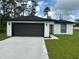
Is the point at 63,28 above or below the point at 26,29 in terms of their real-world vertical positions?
below

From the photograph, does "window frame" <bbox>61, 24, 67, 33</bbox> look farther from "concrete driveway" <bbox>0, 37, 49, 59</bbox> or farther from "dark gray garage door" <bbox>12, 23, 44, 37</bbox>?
"concrete driveway" <bbox>0, 37, 49, 59</bbox>

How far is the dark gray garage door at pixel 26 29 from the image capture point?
27547 millimetres

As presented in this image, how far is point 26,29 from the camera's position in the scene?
2766cm

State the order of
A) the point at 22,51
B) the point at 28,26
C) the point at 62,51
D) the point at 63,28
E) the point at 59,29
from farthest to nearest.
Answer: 1. the point at 63,28
2. the point at 59,29
3. the point at 28,26
4. the point at 62,51
5. the point at 22,51

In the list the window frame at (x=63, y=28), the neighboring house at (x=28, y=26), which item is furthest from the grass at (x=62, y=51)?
the window frame at (x=63, y=28)

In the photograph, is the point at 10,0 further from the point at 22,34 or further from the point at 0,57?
the point at 0,57

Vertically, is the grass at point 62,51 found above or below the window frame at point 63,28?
below

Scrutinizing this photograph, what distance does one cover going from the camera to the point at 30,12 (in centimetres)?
5941

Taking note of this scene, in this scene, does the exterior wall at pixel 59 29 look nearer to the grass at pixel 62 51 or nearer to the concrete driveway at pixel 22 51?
the grass at pixel 62 51

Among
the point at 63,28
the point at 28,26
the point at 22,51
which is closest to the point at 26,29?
the point at 28,26

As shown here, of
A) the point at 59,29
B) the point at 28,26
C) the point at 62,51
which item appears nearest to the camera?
the point at 62,51

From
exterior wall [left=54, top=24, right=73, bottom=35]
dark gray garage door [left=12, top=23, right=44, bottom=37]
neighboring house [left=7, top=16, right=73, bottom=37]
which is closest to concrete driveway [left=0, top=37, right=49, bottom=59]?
neighboring house [left=7, top=16, right=73, bottom=37]

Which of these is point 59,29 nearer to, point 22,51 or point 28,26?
point 28,26

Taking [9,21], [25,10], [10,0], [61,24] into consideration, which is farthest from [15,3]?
[9,21]
